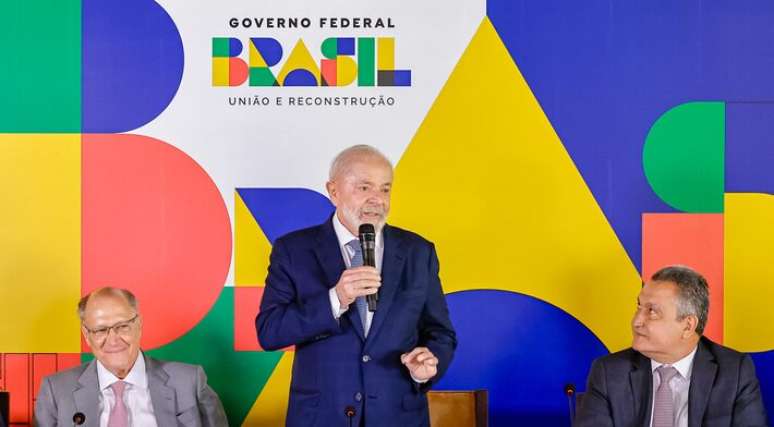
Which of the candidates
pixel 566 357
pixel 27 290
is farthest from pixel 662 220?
pixel 27 290

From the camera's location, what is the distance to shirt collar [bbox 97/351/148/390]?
10.4 ft

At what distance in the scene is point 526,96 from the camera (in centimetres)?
387

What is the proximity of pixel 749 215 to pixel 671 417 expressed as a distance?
1.20 m

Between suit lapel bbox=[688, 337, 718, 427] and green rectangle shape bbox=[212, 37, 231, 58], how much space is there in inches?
86.9

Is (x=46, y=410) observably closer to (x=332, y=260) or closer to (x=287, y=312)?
(x=287, y=312)

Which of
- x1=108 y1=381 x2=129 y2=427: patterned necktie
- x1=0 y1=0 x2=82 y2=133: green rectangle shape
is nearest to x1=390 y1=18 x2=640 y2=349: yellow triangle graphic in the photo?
x1=108 y1=381 x2=129 y2=427: patterned necktie

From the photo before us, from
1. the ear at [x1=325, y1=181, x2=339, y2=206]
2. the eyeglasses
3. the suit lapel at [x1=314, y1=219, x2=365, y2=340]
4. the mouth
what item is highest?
the ear at [x1=325, y1=181, x2=339, y2=206]

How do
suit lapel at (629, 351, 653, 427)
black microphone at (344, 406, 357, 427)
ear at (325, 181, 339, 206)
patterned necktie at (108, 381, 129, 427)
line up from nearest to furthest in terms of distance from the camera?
black microphone at (344, 406, 357, 427)
ear at (325, 181, 339, 206)
suit lapel at (629, 351, 653, 427)
patterned necktie at (108, 381, 129, 427)

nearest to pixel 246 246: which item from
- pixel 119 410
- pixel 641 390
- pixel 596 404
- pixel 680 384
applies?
pixel 119 410

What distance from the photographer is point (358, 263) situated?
281cm

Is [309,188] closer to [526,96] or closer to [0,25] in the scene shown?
[526,96]

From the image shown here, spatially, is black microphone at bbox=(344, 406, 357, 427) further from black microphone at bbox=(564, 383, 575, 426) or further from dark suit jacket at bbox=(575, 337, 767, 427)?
black microphone at bbox=(564, 383, 575, 426)

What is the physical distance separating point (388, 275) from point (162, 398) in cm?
97

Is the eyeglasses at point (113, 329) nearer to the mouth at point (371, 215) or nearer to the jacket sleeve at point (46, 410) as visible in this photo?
the jacket sleeve at point (46, 410)
